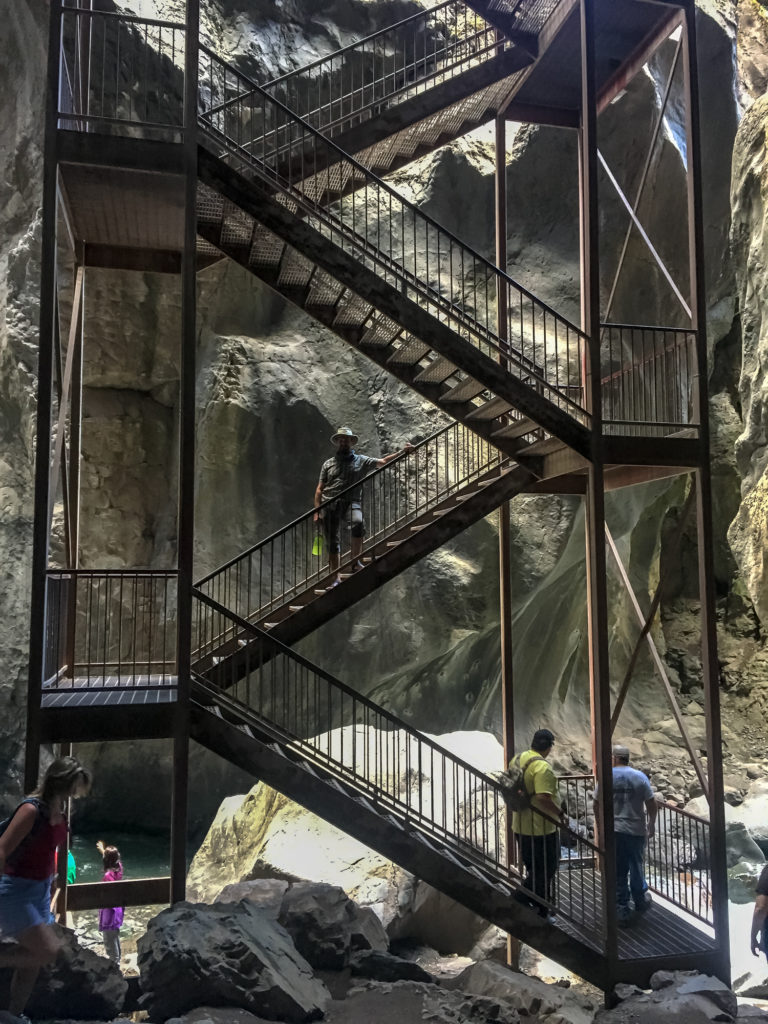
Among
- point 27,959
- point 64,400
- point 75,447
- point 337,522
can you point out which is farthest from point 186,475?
point 27,959

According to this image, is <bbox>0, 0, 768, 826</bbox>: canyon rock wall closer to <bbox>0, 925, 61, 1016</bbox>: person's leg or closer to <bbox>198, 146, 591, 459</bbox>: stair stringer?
<bbox>198, 146, 591, 459</bbox>: stair stringer

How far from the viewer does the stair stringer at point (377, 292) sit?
8141mm

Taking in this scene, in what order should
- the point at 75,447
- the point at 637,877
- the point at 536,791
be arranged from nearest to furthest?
1. the point at 536,791
2. the point at 637,877
3. the point at 75,447

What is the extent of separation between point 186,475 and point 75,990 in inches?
168

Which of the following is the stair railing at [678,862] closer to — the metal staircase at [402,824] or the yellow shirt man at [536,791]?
the yellow shirt man at [536,791]

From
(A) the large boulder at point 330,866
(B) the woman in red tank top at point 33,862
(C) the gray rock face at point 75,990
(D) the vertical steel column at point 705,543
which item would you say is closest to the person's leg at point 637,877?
(D) the vertical steel column at point 705,543

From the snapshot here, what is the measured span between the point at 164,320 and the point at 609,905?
50.1ft

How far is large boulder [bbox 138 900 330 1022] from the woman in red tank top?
1.15m

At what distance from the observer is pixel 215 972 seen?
6.60 metres

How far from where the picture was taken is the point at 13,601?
17.3 meters

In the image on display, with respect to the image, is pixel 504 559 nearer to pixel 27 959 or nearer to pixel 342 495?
pixel 342 495

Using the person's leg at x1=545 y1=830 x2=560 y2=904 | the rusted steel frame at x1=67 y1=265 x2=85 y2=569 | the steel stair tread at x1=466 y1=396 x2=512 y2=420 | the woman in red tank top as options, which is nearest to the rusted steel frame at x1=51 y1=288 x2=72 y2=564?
the rusted steel frame at x1=67 y1=265 x2=85 y2=569

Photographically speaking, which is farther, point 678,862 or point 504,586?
point 504,586

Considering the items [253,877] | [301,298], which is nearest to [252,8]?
[301,298]
